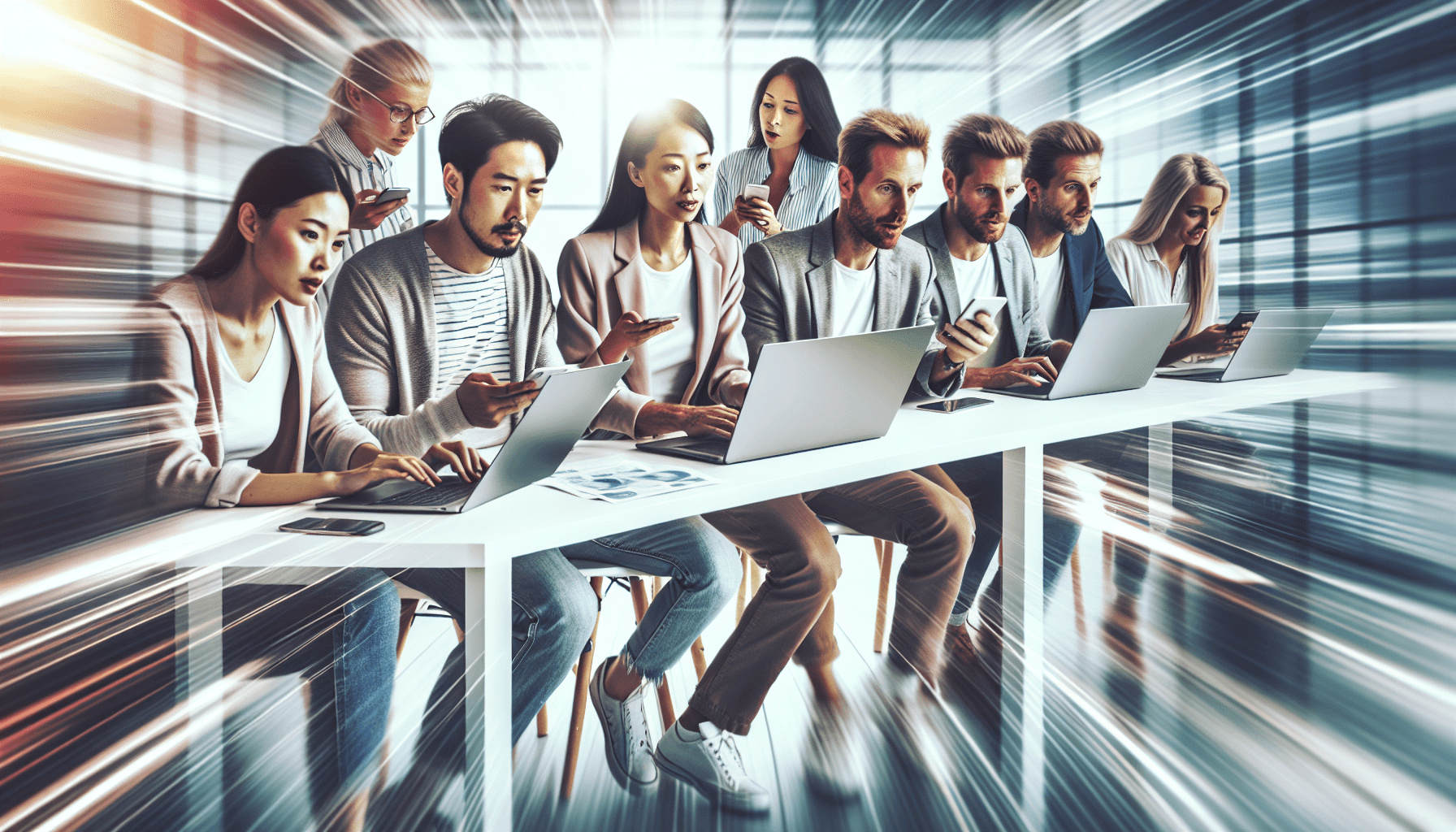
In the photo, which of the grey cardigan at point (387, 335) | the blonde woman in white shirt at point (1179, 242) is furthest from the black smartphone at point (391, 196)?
the blonde woman in white shirt at point (1179, 242)

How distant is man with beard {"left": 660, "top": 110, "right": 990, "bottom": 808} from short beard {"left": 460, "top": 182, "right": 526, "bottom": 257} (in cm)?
49

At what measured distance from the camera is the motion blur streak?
1.13m

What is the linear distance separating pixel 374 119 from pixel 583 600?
3.64 feet

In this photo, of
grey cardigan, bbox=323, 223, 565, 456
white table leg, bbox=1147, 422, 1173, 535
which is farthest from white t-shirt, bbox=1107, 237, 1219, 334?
grey cardigan, bbox=323, 223, 565, 456

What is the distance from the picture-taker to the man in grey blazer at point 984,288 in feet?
6.00

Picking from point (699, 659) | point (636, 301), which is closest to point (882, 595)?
point (699, 659)

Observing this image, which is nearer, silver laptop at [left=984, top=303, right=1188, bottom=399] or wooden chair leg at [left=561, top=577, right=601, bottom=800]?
wooden chair leg at [left=561, top=577, right=601, bottom=800]

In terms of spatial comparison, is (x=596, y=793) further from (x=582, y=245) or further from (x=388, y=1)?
(x=388, y=1)

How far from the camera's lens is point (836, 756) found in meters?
1.44

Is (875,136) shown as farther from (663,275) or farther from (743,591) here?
(743,591)

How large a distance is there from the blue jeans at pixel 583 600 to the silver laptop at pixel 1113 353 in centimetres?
81

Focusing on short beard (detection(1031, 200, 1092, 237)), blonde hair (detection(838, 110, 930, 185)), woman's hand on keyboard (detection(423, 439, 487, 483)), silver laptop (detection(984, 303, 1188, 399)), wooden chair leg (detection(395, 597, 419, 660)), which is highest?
blonde hair (detection(838, 110, 930, 185))

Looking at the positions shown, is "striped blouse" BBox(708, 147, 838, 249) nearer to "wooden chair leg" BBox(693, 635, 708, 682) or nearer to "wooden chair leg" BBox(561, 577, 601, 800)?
"wooden chair leg" BBox(693, 635, 708, 682)

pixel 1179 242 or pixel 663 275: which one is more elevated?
pixel 1179 242
